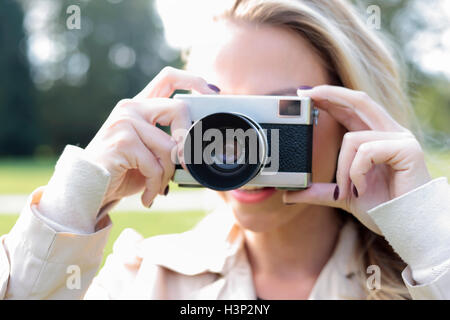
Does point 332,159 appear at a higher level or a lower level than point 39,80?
higher

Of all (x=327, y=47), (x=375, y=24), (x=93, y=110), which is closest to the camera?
(x=327, y=47)

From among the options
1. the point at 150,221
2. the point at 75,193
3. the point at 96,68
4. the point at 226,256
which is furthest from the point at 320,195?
the point at 96,68

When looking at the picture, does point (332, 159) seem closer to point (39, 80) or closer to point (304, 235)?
point (304, 235)

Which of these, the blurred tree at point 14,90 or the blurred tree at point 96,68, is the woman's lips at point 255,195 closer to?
the blurred tree at point 96,68

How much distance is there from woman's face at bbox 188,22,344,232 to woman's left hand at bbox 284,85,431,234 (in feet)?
0.32

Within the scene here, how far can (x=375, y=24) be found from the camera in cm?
169

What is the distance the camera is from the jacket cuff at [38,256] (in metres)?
1.27

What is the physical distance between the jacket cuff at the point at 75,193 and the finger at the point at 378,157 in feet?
1.90

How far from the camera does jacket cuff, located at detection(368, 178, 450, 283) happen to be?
1.17 m

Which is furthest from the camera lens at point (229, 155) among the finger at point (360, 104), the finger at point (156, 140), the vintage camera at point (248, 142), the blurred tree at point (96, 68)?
the blurred tree at point (96, 68)

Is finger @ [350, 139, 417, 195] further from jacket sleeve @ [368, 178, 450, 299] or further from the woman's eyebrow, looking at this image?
the woman's eyebrow

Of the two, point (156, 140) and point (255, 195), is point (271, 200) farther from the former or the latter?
point (156, 140)

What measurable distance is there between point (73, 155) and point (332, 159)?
696 millimetres
